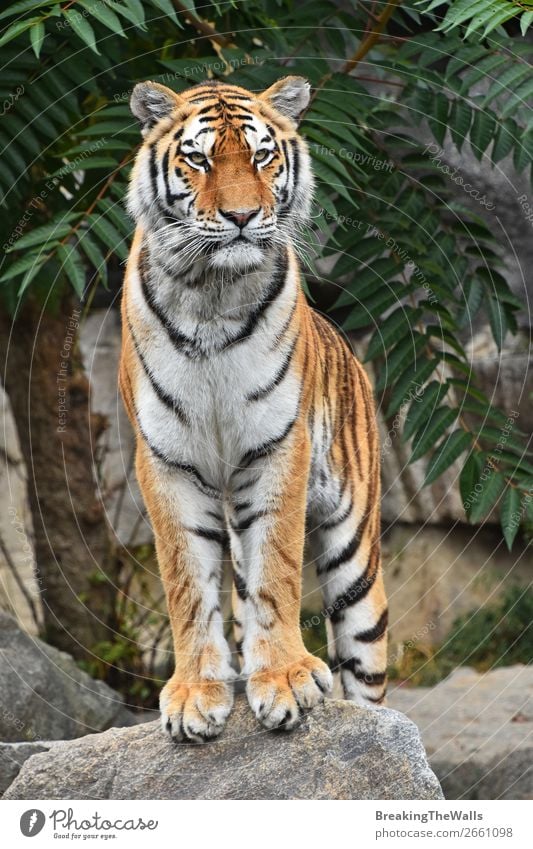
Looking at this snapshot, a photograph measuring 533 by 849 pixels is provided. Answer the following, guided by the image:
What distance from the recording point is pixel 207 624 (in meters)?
4.59

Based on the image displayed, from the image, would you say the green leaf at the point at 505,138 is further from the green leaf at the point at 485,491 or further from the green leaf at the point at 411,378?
the green leaf at the point at 485,491

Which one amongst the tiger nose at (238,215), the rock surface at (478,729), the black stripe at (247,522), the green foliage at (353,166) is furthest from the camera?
the rock surface at (478,729)

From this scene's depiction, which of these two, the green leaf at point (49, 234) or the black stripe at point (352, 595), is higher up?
the green leaf at point (49, 234)

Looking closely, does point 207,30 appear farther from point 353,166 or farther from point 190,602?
point 190,602

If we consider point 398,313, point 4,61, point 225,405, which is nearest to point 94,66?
point 4,61

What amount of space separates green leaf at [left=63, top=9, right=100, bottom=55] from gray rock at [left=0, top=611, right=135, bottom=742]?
358cm

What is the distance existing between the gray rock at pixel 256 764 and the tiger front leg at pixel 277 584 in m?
0.11

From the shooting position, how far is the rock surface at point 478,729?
696 cm

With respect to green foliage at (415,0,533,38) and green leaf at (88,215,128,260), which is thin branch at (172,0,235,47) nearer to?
green leaf at (88,215,128,260)

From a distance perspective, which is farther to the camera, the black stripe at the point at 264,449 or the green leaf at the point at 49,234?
the green leaf at the point at 49,234

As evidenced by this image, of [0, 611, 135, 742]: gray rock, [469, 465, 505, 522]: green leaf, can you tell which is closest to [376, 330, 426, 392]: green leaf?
[469, 465, 505, 522]: green leaf

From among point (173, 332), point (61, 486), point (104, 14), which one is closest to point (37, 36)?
point (104, 14)
